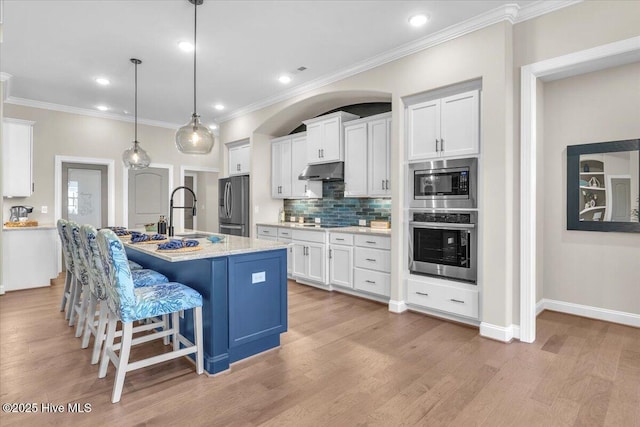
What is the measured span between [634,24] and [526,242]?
5.94 ft

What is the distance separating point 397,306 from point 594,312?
6.59 ft

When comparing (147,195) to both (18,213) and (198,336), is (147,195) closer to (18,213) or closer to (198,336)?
(18,213)

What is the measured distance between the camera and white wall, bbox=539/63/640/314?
11.6 feet

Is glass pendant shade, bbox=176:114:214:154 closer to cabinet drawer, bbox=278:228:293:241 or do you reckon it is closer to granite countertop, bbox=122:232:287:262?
granite countertop, bbox=122:232:287:262

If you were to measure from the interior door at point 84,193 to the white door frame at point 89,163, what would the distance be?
0.36ft

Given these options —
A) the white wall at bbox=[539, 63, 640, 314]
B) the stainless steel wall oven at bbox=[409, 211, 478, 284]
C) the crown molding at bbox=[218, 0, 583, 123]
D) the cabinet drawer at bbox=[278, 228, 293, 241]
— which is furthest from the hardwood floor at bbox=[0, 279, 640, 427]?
the crown molding at bbox=[218, 0, 583, 123]

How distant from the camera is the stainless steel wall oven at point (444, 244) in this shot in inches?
136

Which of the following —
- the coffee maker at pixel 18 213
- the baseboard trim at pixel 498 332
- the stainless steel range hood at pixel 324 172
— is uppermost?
the stainless steel range hood at pixel 324 172

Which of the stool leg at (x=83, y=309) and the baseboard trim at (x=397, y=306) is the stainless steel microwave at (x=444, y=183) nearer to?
the baseboard trim at (x=397, y=306)

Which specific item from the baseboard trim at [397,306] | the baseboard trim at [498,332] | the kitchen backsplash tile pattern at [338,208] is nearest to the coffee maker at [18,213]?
the kitchen backsplash tile pattern at [338,208]

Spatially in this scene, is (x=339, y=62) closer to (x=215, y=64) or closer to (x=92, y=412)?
(x=215, y=64)

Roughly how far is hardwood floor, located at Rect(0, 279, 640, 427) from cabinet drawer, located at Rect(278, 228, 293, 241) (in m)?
2.14

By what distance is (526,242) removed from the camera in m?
3.15

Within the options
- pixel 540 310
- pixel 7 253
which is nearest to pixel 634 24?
pixel 540 310
